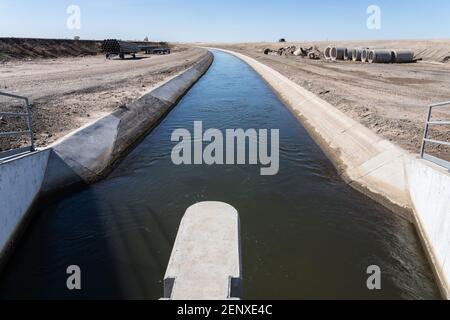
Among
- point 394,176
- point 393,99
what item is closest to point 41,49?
point 393,99

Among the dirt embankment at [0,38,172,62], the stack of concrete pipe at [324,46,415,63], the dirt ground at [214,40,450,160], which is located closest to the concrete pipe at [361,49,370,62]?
the stack of concrete pipe at [324,46,415,63]

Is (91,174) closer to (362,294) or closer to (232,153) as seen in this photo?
(232,153)

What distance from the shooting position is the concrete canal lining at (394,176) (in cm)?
722

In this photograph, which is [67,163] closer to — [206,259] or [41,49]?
[206,259]

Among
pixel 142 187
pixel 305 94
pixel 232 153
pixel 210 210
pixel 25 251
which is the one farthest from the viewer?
pixel 305 94

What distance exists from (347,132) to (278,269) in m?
9.63

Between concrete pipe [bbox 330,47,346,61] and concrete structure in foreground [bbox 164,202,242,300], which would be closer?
concrete structure in foreground [bbox 164,202,242,300]

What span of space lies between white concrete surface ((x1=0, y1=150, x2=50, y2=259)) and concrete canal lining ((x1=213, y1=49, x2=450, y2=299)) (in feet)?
31.6

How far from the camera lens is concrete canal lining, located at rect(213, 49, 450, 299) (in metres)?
7.22

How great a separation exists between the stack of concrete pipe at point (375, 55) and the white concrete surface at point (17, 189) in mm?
47279

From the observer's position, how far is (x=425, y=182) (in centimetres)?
848

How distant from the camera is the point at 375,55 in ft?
152

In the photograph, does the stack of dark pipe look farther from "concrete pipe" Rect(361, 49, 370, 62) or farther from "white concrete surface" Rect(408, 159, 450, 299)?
"white concrete surface" Rect(408, 159, 450, 299)
